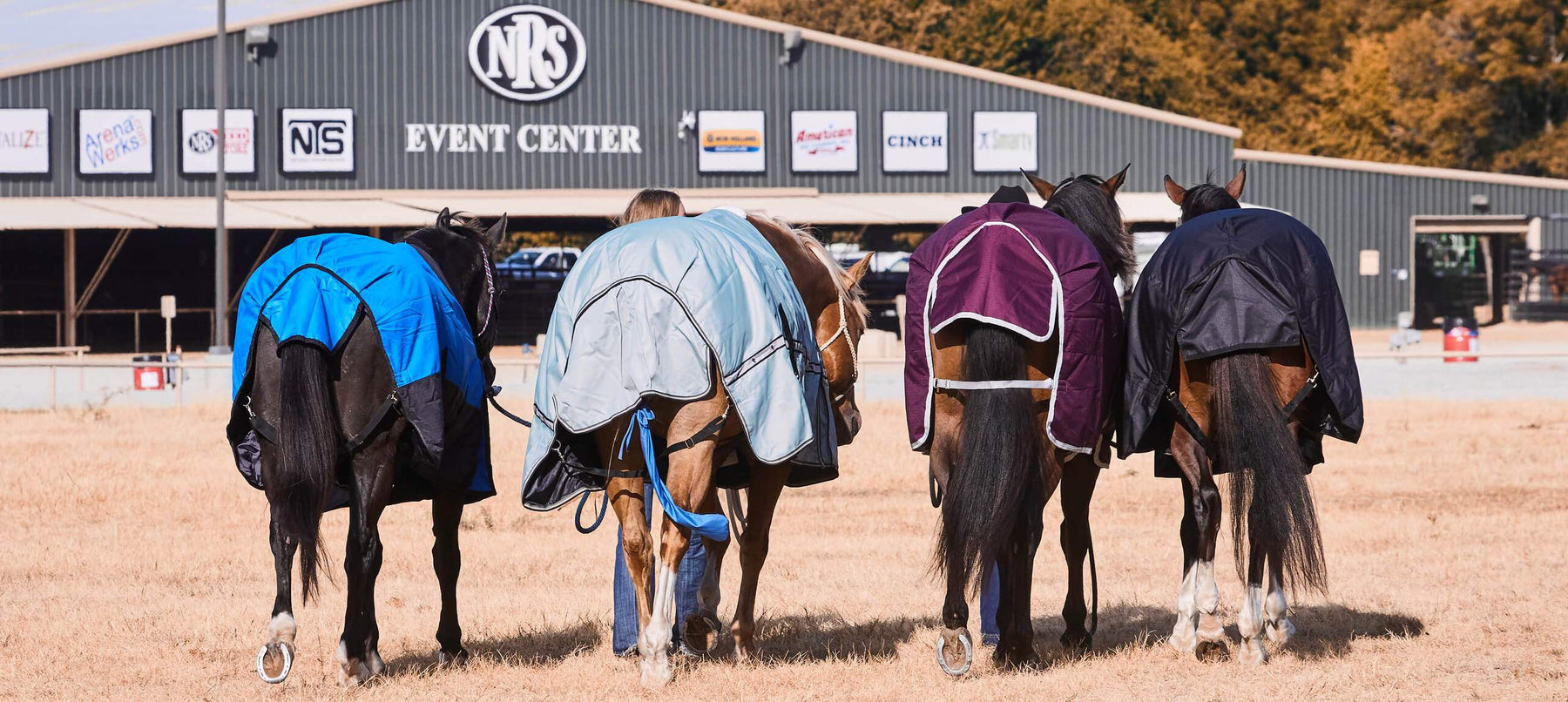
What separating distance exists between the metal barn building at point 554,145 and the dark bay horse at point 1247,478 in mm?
25874

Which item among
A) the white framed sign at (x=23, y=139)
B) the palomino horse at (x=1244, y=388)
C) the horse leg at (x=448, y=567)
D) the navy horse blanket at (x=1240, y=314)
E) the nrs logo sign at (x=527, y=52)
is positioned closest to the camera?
the palomino horse at (x=1244, y=388)

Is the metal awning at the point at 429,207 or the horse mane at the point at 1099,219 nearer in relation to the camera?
the horse mane at the point at 1099,219

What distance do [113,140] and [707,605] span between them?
31.6 m

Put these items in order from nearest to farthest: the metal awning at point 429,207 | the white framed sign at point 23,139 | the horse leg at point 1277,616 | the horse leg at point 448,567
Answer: the horse leg at point 448,567, the horse leg at point 1277,616, the metal awning at point 429,207, the white framed sign at point 23,139

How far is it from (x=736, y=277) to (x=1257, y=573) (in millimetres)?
2364

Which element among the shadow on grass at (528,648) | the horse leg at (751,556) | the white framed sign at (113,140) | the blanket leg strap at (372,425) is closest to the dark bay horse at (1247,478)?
the horse leg at (751,556)

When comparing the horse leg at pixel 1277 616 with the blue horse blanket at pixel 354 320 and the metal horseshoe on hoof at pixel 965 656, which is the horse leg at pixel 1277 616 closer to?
the metal horseshoe on hoof at pixel 965 656

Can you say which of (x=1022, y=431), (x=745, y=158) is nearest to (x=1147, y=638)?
(x=1022, y=431)

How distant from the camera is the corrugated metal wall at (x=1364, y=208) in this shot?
37688mm

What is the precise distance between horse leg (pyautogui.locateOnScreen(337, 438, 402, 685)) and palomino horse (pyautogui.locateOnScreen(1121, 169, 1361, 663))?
2944 mm

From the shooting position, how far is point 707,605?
6.69 meters

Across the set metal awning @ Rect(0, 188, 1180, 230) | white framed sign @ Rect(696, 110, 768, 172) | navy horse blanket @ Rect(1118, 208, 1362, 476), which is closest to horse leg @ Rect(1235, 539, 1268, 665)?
navy horse blanket @ Rect(1118, 208, 1362, 476)

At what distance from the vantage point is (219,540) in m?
9.70

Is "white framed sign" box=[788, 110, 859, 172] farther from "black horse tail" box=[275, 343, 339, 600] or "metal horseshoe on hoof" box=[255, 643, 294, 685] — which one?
"metal horseshoe on hoof" box=[255, 643, 294, 685]
